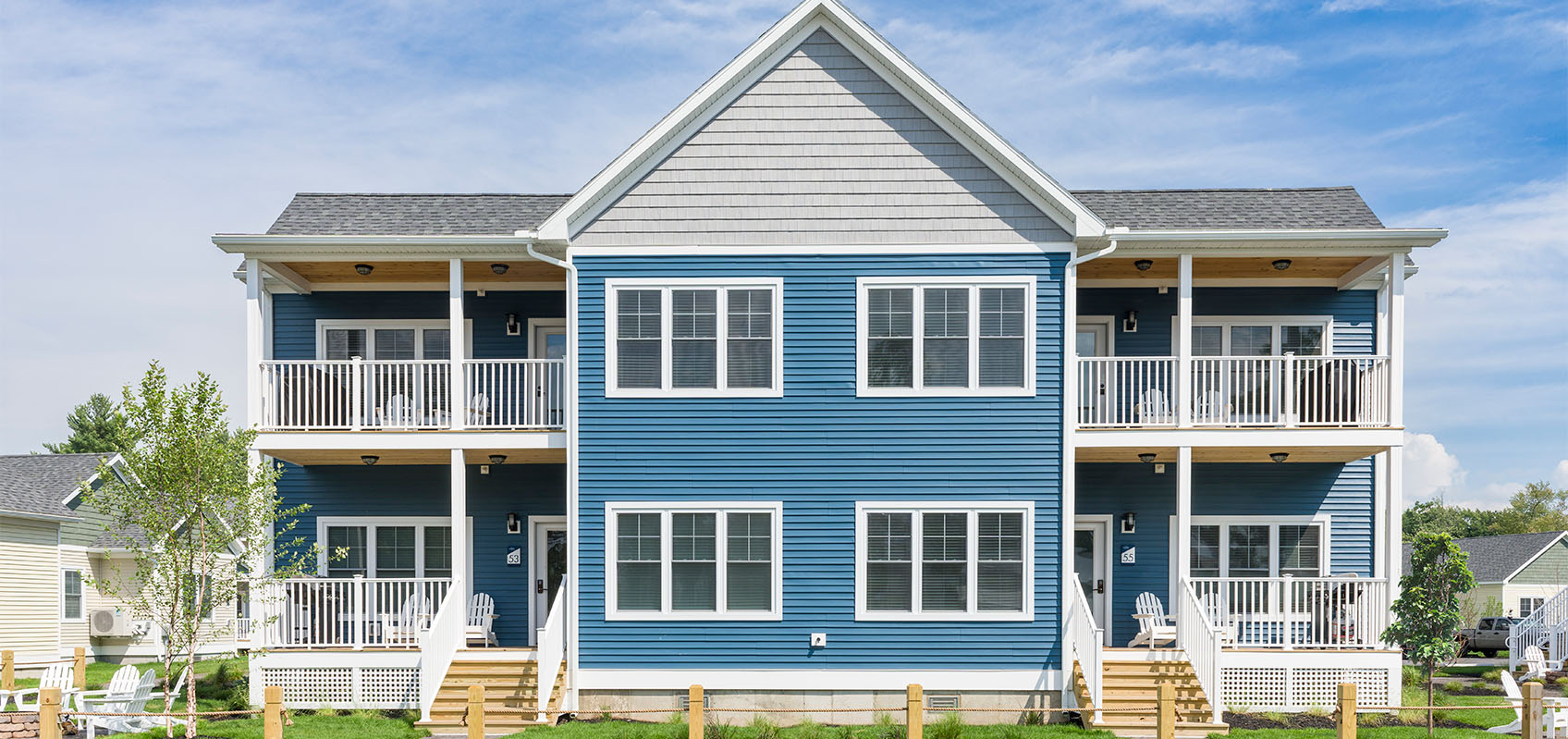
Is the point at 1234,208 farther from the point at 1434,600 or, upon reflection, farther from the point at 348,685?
the point at 348,685

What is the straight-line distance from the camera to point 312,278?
16953mm

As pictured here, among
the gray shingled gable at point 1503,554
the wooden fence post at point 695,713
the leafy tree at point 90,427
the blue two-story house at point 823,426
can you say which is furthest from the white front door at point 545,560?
the leafy tree at point 90,427

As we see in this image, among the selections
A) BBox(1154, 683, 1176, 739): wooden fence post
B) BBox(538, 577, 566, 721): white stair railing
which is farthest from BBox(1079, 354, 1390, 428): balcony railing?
BBox(538, 577, 566, 721): white stair railing

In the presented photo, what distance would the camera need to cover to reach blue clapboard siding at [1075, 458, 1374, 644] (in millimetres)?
16875

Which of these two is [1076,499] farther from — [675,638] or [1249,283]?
[675,638]

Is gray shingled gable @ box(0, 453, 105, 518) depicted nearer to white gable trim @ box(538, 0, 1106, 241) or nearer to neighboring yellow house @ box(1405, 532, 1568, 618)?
white gable trim @ box(538, 0, 1106, 241)

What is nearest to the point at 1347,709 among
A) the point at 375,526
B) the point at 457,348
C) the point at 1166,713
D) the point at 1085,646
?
the point at 1166,713

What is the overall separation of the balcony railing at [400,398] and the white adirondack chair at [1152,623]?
8486 millimetres

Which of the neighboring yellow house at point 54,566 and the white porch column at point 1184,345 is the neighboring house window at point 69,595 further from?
the white porch column at point 1184,345

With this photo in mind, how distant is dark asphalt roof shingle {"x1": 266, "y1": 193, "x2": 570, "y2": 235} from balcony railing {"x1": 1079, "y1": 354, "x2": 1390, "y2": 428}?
29.2 feet

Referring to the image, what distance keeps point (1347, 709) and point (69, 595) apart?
27904 mm

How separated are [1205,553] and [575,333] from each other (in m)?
10.0

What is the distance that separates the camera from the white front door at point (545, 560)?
17.1 metres

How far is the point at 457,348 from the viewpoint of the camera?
14945 mm
